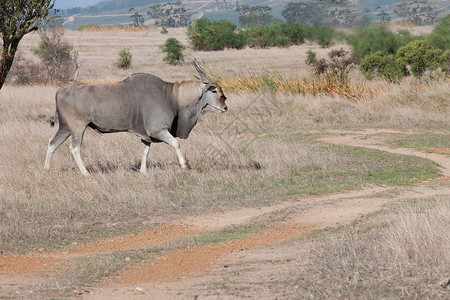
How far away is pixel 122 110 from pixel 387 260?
247 inches

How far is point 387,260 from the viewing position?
6.19 metres

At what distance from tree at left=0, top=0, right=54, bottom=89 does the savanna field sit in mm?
1924

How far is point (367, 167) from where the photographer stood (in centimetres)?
1241

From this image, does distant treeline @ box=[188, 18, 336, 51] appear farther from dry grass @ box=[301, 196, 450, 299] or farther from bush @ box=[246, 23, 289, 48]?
dry grass @ box=[301, 196, 450, 299]

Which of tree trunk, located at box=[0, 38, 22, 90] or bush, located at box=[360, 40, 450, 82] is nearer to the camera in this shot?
tree trunk, located at box=[0, 38, 22, 90]

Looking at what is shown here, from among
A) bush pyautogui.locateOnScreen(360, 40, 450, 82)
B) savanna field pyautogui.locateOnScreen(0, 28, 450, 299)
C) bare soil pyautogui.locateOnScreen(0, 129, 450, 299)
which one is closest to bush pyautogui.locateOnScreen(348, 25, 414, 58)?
bush pyautogui.locateOnScreen(360, 40, 450, 82)

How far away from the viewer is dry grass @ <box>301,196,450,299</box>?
17.7 ft

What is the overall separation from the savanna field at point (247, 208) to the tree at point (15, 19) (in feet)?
6.31

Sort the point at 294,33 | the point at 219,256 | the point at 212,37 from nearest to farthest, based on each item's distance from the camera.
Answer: the point at 219,256 → the point at 212,37 → the point at 294,33

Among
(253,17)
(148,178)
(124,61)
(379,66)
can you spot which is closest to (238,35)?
(124,61)

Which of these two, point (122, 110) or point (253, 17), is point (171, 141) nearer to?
point (122, 110)

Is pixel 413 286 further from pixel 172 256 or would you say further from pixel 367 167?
pixel 367 167

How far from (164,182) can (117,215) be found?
70.1 inches

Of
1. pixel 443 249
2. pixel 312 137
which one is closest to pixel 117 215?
pixel 443 249
